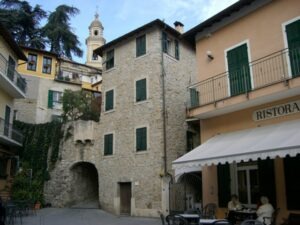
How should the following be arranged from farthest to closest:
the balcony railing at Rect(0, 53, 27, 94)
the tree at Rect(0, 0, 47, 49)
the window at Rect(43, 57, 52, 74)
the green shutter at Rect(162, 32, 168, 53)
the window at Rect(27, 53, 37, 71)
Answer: the tree at Rect(0, 0, 47, 49), the window at Rect(43, 57, 52, 74), the window at Rect(27, 53, 37, 71), the balcony railing at Rect(0, 53, 27, 94), the green shutter at Rect(162, 32, 168, 53)

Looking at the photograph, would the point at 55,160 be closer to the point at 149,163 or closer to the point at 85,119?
the point at 85,119

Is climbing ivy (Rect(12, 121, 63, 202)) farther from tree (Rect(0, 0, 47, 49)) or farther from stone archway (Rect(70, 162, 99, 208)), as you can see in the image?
tree (Rect(0, 0, 47, 49))

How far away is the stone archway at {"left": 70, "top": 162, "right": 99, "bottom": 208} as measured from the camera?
23.5m

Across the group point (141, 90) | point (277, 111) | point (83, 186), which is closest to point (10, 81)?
point (141, 90)

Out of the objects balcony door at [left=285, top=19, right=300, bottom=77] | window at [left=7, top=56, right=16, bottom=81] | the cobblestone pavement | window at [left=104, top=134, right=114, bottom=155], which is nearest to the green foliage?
window at [left=104, top=134, right=114, bottom=155]

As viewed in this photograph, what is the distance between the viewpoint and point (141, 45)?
70.2 ft

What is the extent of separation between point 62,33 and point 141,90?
2249 centimetres

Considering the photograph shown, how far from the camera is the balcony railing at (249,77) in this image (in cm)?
1136

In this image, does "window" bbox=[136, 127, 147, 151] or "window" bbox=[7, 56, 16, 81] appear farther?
"window" bbox=[7, 56, 16, 81]

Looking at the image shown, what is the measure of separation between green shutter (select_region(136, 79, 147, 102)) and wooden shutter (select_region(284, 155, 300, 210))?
35.6 ft

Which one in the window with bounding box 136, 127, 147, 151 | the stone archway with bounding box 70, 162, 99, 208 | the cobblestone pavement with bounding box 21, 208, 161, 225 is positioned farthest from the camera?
the stone archway with bounding box 70, 162, 99, 208

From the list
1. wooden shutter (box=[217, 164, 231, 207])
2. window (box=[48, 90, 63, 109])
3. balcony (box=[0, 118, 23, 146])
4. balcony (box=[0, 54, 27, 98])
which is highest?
window (box=[48, 90, 63, 109])

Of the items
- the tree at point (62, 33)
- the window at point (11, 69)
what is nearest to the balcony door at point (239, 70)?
the window at point (11, 69)

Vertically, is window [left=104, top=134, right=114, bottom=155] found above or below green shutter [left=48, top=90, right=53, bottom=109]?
below
